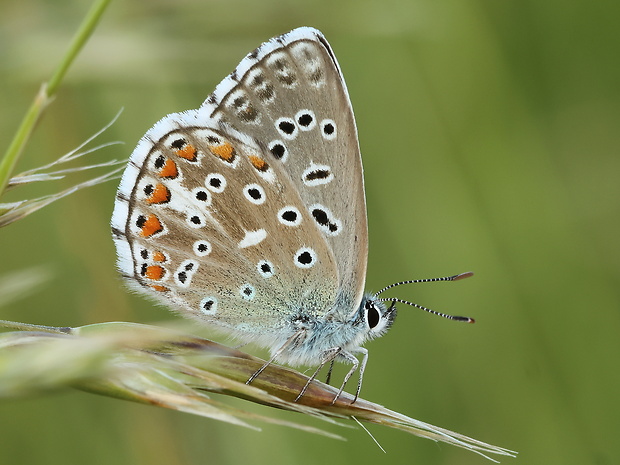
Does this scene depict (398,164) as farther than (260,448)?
Yes

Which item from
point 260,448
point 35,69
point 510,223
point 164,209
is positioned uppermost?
point 510,223

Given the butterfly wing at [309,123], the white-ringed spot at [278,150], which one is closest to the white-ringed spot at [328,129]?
the butterfly wing at [309,123]

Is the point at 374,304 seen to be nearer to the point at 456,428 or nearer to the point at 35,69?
the point at 456,428

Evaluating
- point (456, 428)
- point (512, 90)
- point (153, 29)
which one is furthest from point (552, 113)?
point (153, 29)

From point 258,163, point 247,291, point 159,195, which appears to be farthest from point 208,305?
point 258,163

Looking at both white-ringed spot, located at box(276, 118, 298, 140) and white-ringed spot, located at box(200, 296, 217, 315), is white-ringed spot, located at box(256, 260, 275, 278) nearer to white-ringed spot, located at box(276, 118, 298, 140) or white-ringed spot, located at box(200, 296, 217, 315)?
white-ringed spot, located at box(200, 296, 217, 315)

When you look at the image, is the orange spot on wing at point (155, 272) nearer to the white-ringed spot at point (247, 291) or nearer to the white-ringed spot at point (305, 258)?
the white-ringed spot at point (247, 291)

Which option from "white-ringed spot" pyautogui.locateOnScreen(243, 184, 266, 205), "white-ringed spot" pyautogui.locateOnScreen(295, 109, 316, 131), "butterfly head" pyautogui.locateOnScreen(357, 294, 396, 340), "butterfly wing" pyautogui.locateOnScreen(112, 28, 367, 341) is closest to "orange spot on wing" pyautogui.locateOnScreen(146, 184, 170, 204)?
"butterfly wing" pyautogui.locateOnScreen(112, 28, 367, 341)
